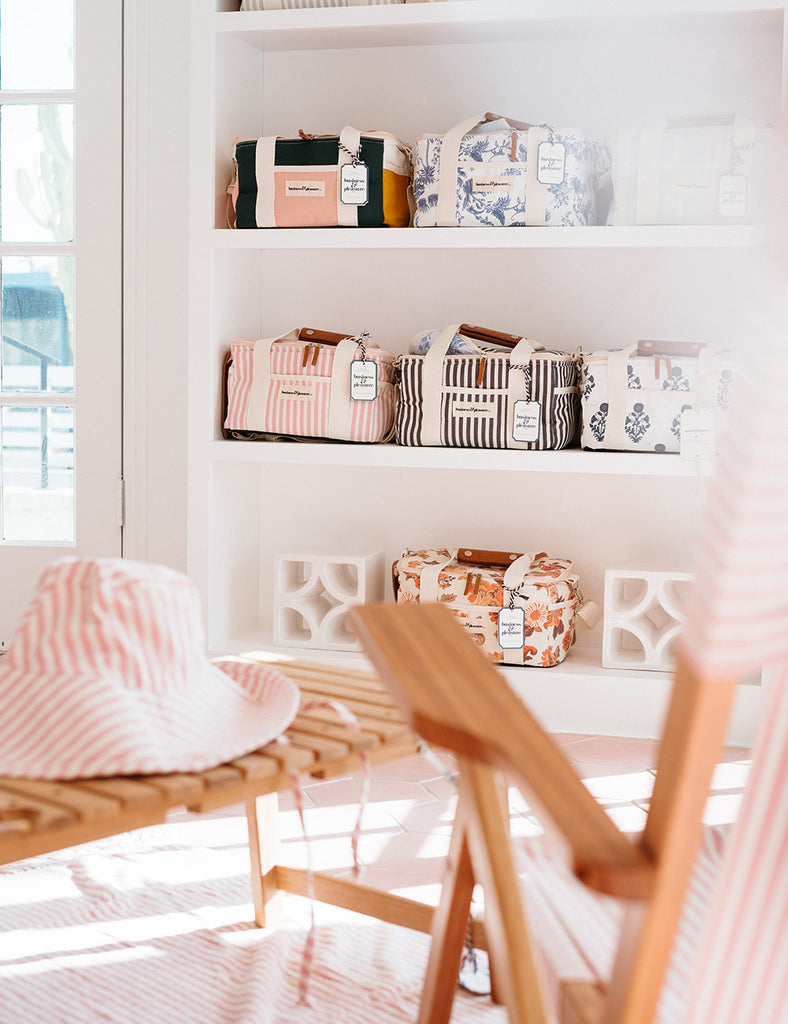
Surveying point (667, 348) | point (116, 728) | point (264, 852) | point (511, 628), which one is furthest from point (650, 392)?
point (116, 728)

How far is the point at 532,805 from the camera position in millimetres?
598

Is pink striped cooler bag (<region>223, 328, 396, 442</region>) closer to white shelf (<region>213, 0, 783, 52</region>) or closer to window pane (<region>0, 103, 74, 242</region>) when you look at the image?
white shelf (<region>213, 0, 783, 52</region>)

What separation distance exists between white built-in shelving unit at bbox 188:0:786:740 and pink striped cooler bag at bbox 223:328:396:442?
0.05 metres

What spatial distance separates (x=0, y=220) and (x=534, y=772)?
2.82 meters

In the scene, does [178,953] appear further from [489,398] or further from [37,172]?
[37,172]

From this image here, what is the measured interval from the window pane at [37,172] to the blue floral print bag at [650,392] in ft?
5.00

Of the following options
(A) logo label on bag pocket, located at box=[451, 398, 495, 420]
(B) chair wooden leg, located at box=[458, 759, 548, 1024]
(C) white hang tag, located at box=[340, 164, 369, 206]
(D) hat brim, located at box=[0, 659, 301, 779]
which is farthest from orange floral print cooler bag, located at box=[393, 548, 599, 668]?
(B) chair wooden leg, located at box=[458, 759, 548, 1024]

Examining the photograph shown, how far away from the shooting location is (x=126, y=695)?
40.3 inches

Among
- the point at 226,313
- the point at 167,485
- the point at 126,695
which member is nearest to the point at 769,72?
the point at 226,313

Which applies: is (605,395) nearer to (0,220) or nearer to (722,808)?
(722,808)

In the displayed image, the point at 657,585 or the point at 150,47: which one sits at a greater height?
the point at 150,47

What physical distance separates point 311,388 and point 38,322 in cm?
96

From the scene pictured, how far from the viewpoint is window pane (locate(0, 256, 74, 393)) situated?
3.00 m

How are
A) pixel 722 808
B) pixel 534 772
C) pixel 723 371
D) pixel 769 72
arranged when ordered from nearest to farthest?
pixel 534 772
pixel 722 808
pixel 723 371
pixel 769 72
